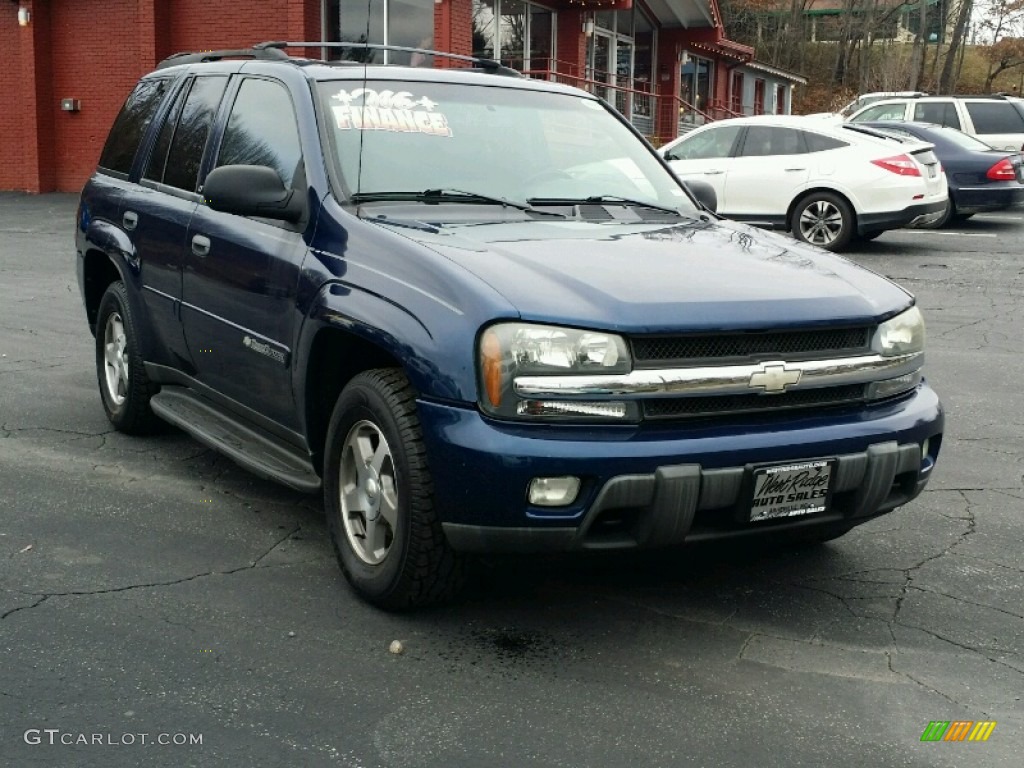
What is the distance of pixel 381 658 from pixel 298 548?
1.11 meters

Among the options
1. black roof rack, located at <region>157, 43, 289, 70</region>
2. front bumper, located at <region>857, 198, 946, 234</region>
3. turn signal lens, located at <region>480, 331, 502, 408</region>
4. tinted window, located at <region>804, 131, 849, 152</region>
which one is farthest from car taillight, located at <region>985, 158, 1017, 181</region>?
turn signal lens, located at <region>480, 331, 502, 408</region>

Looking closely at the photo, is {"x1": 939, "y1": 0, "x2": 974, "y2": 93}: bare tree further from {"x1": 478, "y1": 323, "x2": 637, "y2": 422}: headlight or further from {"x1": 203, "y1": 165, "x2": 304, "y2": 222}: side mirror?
{"x1": 478, "y1": 323, "x2": 637, "y2": 422}: headlight

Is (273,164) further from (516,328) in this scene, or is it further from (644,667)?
(644,667)

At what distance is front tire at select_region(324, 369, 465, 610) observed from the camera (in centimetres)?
393

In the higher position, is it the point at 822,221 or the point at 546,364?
the point at 546,364

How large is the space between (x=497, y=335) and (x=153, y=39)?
20.7m

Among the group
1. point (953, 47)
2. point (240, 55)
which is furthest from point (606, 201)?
point (953, 47)

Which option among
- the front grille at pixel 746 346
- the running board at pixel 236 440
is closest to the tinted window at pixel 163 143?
the running board at pixel 236 440

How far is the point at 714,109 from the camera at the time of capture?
3788 cm

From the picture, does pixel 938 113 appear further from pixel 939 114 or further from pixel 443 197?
pixel 443 197

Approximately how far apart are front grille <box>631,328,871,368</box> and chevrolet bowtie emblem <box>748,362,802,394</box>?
5 cm

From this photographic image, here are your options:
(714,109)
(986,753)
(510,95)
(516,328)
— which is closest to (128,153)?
(510,95)

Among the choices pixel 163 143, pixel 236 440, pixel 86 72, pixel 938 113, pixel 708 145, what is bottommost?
pixel 236 440

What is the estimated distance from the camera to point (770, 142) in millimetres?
16000
